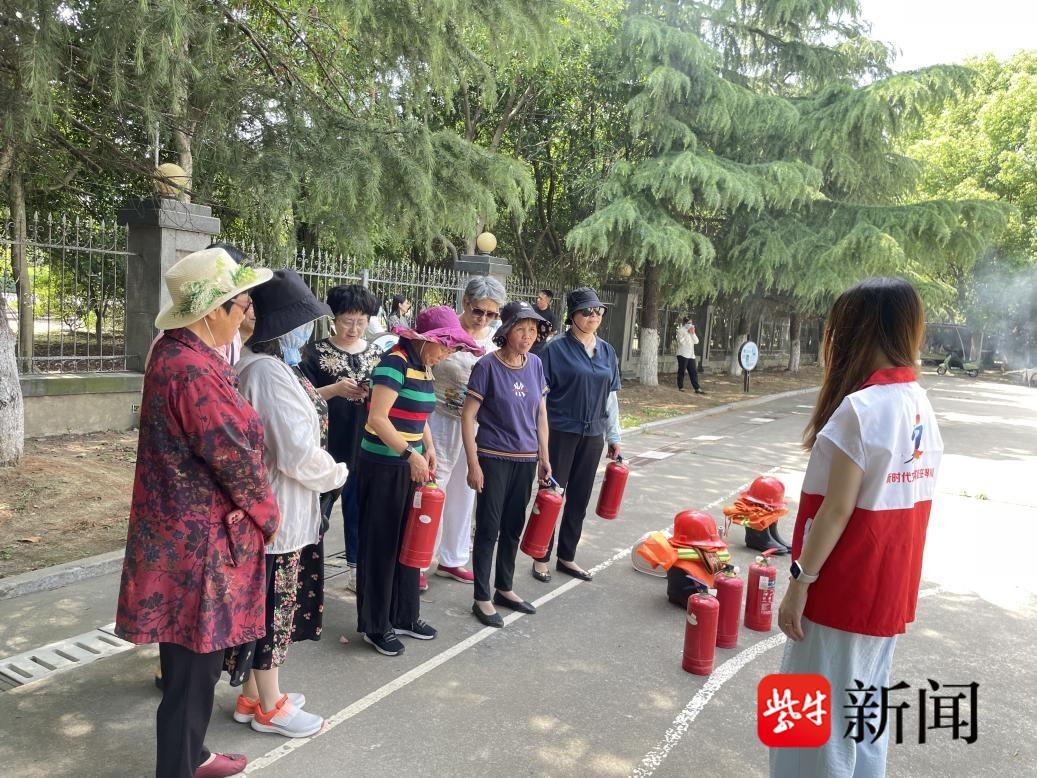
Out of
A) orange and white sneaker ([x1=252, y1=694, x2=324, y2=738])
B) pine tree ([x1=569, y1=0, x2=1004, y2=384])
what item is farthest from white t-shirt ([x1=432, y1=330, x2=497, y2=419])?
pine tree ([x1=569, y1=0, x2=1004, y2=384])

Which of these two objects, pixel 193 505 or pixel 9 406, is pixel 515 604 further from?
pixel 9 406

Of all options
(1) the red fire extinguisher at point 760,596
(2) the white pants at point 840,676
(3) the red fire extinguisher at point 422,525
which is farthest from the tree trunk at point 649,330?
(2) the white pants at point 840,676

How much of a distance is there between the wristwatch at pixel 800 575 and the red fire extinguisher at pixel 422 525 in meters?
1.94

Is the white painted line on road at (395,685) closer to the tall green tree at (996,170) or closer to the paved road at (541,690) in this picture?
the paved road at (541,690)

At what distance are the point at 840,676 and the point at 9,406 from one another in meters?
7.02

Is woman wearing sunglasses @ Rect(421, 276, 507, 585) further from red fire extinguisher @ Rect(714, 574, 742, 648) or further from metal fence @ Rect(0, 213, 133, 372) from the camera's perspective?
metal fence @ Rect(0, 213, 133, 372)

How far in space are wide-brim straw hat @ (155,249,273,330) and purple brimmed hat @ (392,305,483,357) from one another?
1.44 metres

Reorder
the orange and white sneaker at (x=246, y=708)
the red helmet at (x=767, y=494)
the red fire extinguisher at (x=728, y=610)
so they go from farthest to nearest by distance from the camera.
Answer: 1. the red helmet at (x=767, y=494)
2. the red fire extinguisher at (x=728, y=610)
3. the orange and white sneaker at (x=246, y=708)

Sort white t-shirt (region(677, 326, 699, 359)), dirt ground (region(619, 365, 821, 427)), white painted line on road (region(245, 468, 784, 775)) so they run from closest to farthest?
white painted line on road (region(245, 468, 784, 775))
dirt ground (region(619, 365, 821, 427))
white t-shirt (region(677, 326, 699, 359))

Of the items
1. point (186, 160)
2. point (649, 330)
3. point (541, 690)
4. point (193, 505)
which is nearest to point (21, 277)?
point (186, 160)

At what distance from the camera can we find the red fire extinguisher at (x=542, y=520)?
487 centimetres

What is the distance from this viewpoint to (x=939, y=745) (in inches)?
139

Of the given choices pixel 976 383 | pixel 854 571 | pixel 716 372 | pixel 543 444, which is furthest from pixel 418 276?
pixel 976 383

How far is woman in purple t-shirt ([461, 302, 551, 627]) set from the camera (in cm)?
452
